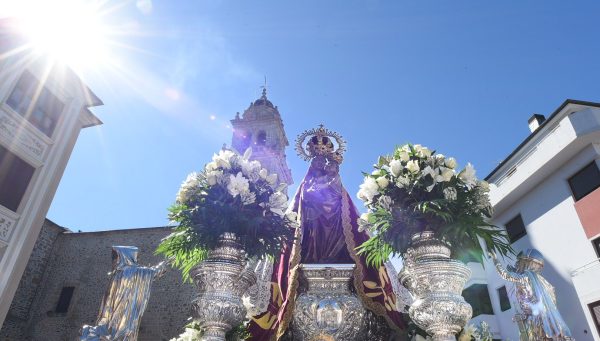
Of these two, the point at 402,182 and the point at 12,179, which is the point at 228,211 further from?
the point at 12,179

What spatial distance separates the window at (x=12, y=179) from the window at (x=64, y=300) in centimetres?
1303

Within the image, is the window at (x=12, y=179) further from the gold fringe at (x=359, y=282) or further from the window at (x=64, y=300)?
the window at (x=64, y=300)

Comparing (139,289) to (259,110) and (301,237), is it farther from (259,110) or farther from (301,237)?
(259,110)

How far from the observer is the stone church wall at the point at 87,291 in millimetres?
21438

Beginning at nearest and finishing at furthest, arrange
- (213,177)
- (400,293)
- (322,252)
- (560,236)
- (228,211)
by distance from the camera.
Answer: (228,211)
(213,177)
(400,293)
(322,252)
(560,236)

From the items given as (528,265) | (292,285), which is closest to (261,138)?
(292,285)

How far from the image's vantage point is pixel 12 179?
1230 centimetres

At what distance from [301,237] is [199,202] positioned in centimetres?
190

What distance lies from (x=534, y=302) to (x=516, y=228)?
55.2 ft

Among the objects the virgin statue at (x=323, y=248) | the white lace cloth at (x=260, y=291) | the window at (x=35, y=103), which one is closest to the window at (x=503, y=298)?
the virgin statue at (x=323, y=248)

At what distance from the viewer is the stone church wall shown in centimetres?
2144

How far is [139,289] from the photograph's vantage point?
384 centimetres

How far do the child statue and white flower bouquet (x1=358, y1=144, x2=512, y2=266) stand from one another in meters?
0.21

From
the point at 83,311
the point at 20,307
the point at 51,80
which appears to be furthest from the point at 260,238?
the point at 20,307
